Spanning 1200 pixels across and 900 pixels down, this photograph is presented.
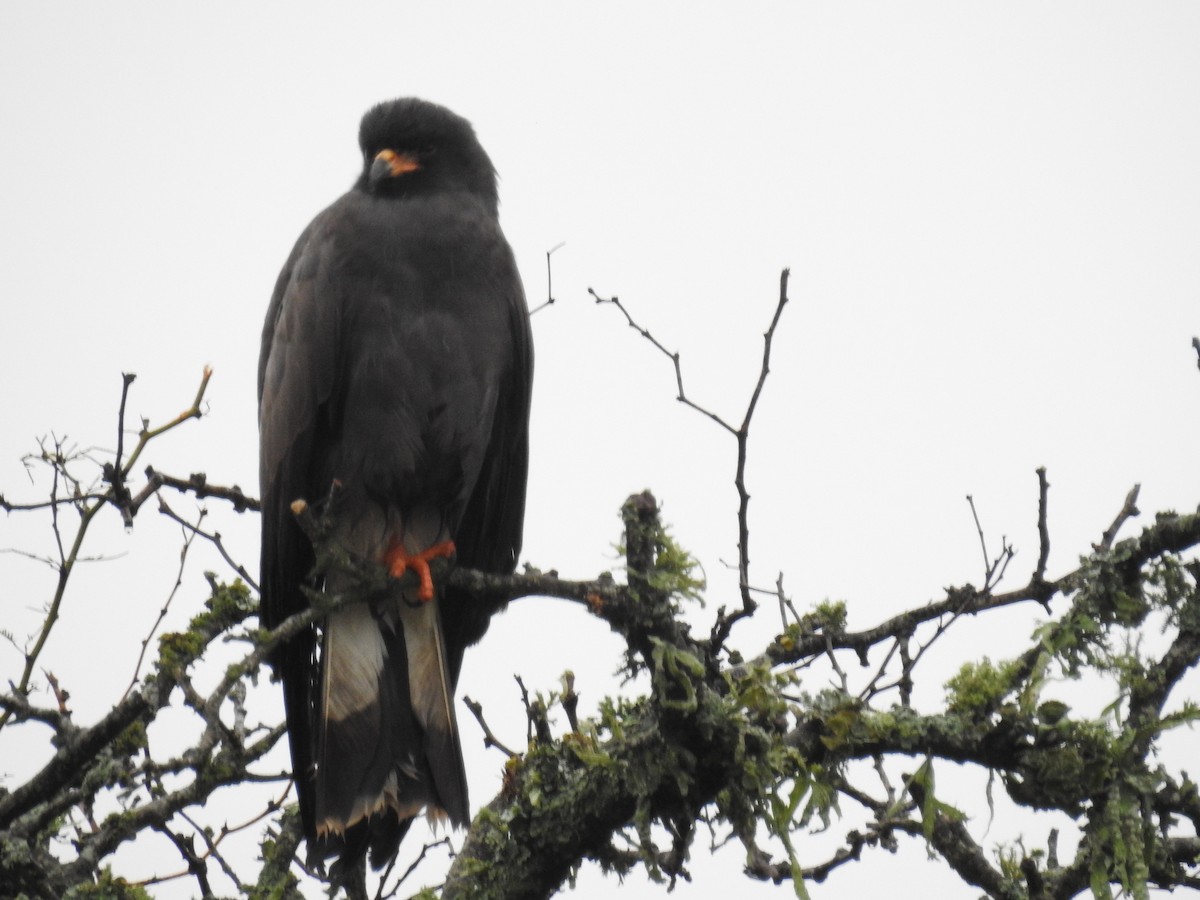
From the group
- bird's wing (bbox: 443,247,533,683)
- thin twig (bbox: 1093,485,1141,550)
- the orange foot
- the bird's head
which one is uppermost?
the bird's head

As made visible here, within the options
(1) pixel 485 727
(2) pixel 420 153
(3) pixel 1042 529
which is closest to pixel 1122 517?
(3) pixel 1042 529

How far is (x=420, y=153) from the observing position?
18.0ft

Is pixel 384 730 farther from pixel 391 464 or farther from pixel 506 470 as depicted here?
pixel 506 470

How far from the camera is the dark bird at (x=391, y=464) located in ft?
13.0

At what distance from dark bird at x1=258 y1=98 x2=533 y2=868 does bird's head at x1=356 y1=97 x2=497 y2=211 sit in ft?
0.37

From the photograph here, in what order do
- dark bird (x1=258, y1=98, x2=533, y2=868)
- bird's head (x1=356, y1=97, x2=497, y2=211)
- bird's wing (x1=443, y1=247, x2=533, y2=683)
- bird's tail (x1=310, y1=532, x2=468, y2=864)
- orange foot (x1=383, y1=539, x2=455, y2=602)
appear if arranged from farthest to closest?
1. bird's head (x1=356, y1=97, x2=497, y2=211)
2. bird's wing (x1=443, y1=247, x2=533, y2=683)
3. orange foot (x1=383, y1=539, x2=455, y2=602)
4. dark bird (x1=258, y1=98, x2=533, y2=868)
5. bird's tail (x1=310, y1=532, x2=468, y2=864)

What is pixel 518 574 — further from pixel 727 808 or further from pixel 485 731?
pixel 727 808

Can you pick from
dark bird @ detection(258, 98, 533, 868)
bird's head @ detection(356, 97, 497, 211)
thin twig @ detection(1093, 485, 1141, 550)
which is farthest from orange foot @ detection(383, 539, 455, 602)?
thin twig @ detection(1093, 485, 1141, 550)

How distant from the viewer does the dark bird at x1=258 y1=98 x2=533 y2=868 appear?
3.96 meters

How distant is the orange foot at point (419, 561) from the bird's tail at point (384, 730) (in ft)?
0.33

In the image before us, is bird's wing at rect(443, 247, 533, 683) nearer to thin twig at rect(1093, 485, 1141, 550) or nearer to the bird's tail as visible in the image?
the bird's tail

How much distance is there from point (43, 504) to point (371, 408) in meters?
1.14

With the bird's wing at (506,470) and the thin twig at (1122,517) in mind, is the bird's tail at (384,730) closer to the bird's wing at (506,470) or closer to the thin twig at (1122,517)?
the bird's wing at (506,470)

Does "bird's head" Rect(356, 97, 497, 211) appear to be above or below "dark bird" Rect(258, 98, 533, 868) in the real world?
above
